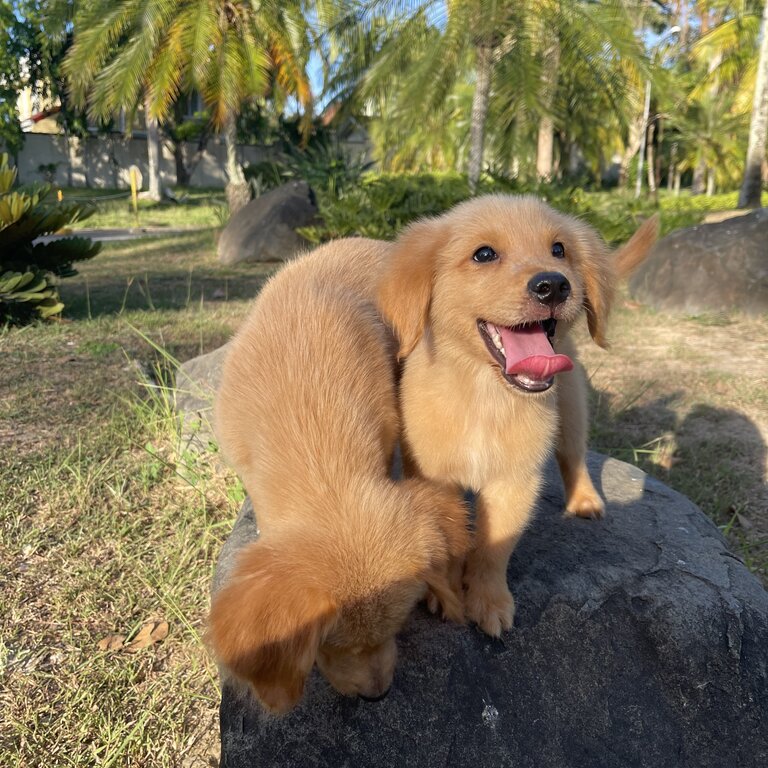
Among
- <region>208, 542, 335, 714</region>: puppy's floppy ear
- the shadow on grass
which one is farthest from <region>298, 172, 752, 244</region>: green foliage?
<region>208, 542, 335, 714</region>: puppy's floppy ear

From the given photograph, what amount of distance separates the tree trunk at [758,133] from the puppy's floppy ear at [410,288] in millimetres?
15883

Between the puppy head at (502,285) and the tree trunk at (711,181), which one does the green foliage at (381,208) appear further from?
→ the tree trunk at (711,181)

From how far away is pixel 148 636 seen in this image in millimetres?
2910

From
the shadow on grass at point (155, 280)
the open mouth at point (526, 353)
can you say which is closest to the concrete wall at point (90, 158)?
the shadow on grass at point (155, 280)

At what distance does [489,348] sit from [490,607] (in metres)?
0.94

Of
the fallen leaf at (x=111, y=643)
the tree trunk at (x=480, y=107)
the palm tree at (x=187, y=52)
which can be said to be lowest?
the fallen leaf at (x=111, y=643)

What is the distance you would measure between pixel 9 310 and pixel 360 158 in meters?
10.6

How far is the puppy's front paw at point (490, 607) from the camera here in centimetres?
235

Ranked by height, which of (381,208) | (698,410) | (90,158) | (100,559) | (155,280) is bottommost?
(698,410)

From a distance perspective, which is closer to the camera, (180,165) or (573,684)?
(573,684)

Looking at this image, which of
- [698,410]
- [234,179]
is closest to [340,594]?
[698,410]

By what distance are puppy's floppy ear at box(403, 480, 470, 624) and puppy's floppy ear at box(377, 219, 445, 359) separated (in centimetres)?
62

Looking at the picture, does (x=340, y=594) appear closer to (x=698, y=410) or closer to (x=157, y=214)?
(x=698, y=410)

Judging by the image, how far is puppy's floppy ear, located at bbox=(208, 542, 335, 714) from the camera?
5.51 feet
